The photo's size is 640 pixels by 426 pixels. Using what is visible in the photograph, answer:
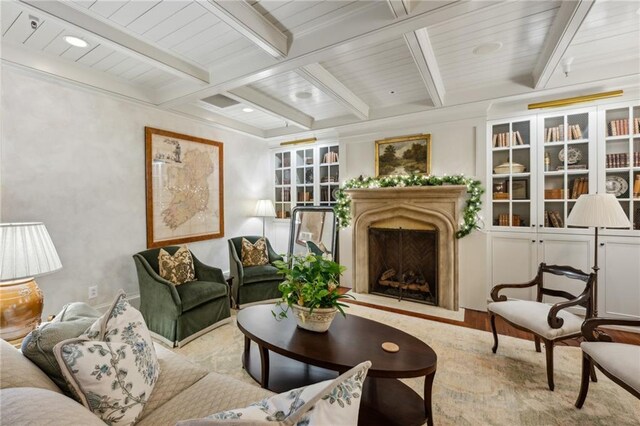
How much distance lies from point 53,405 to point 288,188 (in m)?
4.60

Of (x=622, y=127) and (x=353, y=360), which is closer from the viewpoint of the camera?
(x=353, y=360)

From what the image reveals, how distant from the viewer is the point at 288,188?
207 inches

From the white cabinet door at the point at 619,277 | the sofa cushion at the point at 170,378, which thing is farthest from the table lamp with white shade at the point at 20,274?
the white cabinet door at the point at 619,277

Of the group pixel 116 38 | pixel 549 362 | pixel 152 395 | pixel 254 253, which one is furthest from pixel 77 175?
pixel 549 362

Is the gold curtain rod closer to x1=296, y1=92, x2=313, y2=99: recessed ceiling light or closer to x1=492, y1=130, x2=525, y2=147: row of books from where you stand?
x1=492, y1=130, x2=525, y2=147: row of books

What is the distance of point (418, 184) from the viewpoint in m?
3.74

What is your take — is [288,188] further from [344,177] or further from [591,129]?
[591,129]

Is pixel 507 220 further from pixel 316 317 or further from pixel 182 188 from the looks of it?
pixel 182 188

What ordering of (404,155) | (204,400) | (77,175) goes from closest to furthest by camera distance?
(204,400)
(77,175)
(404,155)

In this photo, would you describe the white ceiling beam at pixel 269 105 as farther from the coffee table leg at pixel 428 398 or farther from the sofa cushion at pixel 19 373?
the coffee table leg at pixel 428 398

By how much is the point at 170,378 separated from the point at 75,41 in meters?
2.78

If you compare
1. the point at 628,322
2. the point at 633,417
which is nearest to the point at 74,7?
the point at 628,322

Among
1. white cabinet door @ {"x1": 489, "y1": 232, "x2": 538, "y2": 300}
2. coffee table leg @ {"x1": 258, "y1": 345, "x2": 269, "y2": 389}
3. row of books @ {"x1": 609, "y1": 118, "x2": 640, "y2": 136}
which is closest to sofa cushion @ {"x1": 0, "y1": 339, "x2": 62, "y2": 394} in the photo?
coffee table leg @ {"x1": 258, "y1": 345, "x2": 269, "y2": 389}

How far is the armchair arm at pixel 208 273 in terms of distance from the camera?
3186mm
